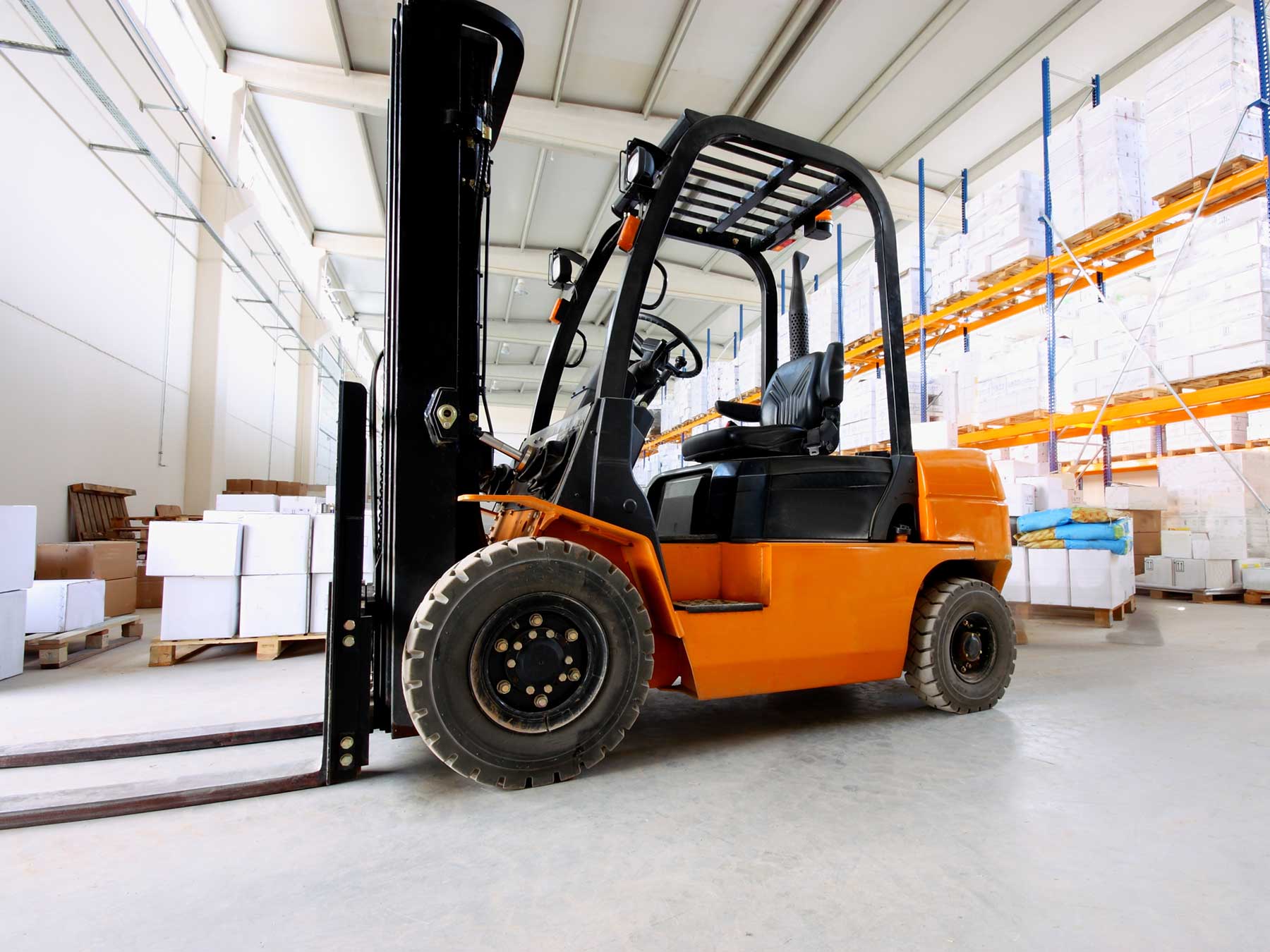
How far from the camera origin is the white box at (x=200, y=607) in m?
4.72

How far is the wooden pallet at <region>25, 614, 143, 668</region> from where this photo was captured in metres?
4.59

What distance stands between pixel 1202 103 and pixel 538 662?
6833 mm

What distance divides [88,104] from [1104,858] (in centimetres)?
1011

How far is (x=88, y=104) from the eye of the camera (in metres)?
7.07

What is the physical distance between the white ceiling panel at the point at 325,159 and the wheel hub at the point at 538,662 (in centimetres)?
976

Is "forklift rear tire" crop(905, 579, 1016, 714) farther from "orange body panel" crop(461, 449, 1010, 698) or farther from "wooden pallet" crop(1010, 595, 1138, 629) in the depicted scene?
"wooden pallet" crop(1010, 595, 1138, 629)

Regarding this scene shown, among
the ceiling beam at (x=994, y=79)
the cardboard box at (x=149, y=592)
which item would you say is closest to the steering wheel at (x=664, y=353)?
the ceiling beam at (x=994, y=79)

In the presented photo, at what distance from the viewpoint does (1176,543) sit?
8289 millimetres

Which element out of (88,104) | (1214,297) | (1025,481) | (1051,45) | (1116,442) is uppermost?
(1051,45)

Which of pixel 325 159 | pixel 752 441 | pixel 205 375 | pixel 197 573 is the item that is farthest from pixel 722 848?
pixel 325 159

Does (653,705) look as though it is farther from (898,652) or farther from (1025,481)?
(1025,481)

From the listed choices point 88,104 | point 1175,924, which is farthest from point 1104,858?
point 88,104

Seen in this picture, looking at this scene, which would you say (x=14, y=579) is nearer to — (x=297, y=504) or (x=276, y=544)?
(x=276, y=544)

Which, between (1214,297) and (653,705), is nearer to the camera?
(653,705)
